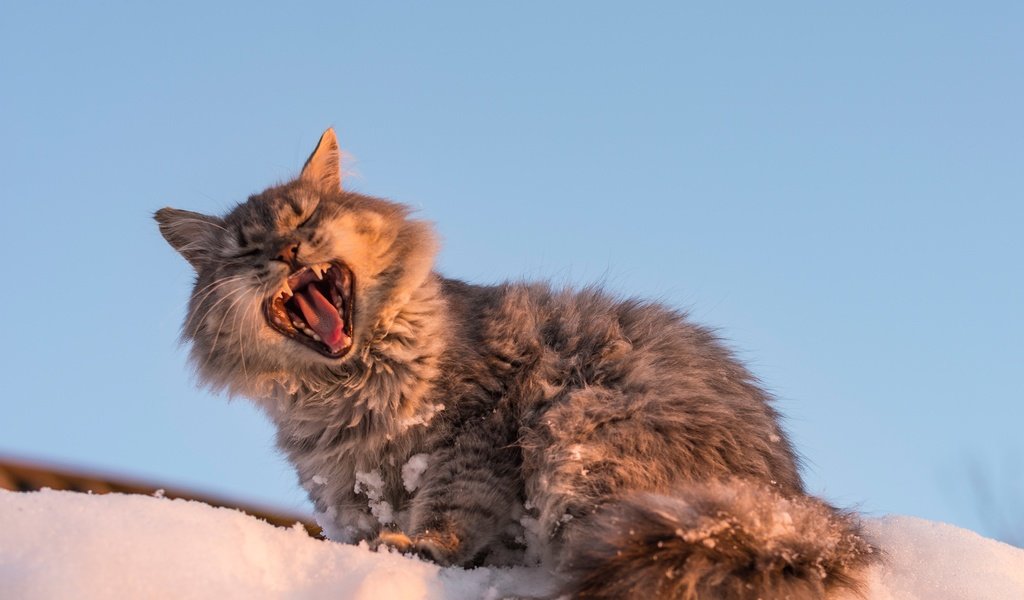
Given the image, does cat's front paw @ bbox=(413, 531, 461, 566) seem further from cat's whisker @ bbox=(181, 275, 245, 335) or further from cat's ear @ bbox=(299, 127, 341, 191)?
cat's ear @ bbox=(299, 127, 341, 191)

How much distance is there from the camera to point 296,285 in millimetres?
2932

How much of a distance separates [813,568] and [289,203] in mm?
2099

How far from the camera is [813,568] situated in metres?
1.99

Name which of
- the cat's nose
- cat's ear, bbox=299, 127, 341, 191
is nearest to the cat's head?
the cat's nose

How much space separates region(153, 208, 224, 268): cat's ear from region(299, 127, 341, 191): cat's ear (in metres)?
0.41

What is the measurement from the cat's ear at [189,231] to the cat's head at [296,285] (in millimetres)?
55

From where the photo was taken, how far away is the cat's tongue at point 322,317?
2.83 m

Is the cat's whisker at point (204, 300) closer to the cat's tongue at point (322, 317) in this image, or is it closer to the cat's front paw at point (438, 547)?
the cat's tongue at point (322, 317)

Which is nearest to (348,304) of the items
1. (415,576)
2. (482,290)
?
(482,290)

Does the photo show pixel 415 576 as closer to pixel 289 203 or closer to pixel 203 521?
pixel 203 521

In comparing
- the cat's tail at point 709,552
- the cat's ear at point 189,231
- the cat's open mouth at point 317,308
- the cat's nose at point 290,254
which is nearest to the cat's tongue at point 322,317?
the cat's open mouth at point 317,308

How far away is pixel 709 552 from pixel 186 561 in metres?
1.11

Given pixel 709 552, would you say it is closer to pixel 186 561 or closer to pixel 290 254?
pixel 186 561

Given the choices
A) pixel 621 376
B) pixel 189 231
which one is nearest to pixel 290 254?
pixel 189 231
